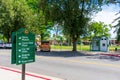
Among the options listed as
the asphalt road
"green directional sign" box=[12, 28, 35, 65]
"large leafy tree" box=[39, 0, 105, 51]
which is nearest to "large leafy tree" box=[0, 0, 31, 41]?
"large leafy tree" box=[39, 0, 105, 51]

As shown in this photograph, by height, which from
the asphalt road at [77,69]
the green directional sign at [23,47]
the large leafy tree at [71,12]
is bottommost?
the asphalt road at [77,69]

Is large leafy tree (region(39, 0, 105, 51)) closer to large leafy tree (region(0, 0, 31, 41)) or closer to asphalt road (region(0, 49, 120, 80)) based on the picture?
asphalt road (region(0, 49, 120, 80))

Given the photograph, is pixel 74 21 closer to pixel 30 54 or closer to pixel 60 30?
pixel 60 30

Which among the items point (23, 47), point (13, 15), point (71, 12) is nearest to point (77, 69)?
point (23, 47)

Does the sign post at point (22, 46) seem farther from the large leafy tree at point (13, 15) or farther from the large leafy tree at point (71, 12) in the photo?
the large leafy tree at point (13, 15)

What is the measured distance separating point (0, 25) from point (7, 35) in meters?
4.03

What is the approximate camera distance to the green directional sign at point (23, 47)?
886 cm

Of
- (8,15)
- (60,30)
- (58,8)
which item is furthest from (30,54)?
(8,15)

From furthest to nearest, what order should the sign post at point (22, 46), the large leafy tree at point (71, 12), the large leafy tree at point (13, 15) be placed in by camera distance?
the large leafy tree at point (13, 15) → the large leafy tree at point (71, 12) → the sign post at point (22, 46)

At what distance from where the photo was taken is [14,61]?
29.6 feet

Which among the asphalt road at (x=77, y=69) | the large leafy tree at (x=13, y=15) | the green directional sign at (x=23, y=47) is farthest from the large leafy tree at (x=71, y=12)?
the green directional sign at (x=23, y=47)

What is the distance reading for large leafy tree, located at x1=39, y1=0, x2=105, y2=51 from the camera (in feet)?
119

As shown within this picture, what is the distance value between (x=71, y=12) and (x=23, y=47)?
28042 millimetres

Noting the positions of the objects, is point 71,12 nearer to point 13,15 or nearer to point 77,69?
point 77,69
